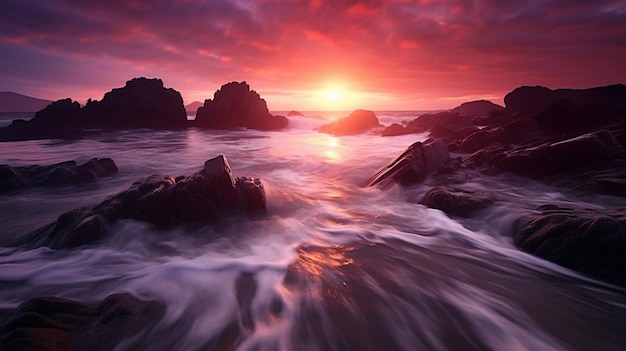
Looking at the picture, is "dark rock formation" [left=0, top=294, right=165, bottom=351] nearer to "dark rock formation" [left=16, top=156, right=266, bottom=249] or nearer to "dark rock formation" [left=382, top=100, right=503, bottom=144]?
"dark rock formation" [left=16, top=156, right=266, bottom=249]

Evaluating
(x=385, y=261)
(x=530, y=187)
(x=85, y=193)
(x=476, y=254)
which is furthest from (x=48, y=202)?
(x=530, y=187)

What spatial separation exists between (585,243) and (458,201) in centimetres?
A: 288

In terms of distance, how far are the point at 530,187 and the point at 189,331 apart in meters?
10.2

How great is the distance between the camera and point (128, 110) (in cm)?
4072

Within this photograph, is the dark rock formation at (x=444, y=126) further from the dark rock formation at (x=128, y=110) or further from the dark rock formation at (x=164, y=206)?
the dark rock formation at (x=128, y=110)

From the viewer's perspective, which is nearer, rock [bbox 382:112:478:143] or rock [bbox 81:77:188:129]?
rock [bbox 382:112:478:143]

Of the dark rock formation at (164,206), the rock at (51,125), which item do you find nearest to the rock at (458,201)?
the dark rock formation at (164,206)

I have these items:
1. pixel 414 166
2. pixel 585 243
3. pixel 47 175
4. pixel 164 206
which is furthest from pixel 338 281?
pixel 47 175

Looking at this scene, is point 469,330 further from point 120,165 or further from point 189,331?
point 120,165

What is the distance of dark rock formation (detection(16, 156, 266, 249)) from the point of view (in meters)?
5.73

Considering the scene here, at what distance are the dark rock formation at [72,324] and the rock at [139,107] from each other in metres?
42.4

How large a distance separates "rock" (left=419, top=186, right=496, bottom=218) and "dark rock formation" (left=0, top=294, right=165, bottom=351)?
22.0 ft

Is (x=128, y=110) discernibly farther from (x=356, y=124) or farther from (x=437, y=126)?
(x=437, y=126)

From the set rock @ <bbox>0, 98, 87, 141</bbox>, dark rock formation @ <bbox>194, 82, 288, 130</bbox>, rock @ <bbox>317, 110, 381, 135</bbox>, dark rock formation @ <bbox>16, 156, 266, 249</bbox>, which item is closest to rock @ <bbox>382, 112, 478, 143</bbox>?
rock @ <bbox>317, 110, 381, 135</bbox>
